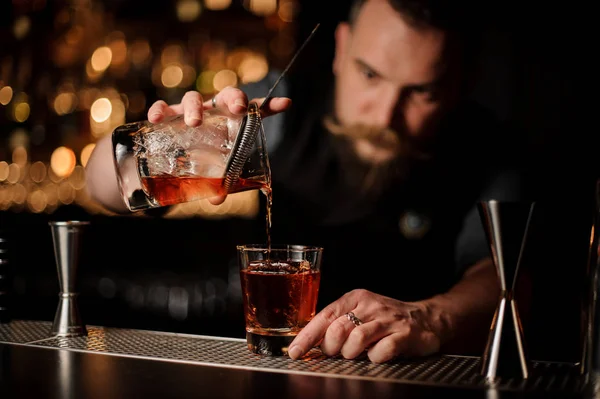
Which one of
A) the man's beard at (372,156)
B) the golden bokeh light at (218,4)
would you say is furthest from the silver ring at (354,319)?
the golden bokeh light at (218,4)

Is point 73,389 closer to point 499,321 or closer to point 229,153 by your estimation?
point 229,153

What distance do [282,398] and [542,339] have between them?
196 centimetres

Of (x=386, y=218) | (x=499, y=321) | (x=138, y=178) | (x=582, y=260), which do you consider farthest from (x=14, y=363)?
(x=582, y=260)

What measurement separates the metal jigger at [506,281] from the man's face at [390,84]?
1.86 meters

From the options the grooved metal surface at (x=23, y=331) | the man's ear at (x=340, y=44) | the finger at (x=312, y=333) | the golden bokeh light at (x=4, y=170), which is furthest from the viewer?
the golden bokeh light at (x=4, y=170)

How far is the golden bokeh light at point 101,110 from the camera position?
362 centimetres

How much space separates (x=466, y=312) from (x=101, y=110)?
248 cm

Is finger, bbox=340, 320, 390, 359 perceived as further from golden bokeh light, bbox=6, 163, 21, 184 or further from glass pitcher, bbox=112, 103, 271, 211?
golden bokeh light, bbox=6, 163, 21, 184

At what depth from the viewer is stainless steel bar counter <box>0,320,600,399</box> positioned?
1.01m

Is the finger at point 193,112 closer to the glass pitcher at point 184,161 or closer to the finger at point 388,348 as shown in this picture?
the glass pitcher at point 184,161

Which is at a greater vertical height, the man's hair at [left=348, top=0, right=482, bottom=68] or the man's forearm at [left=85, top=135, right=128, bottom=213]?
the man's hair at [left=348, top=0, right=482, bottom=68]

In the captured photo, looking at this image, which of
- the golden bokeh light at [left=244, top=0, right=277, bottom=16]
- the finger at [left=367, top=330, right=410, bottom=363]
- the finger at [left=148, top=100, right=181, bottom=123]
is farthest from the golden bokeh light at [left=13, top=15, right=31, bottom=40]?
the finger at [left=367, top=330, right=410, bottom=363]

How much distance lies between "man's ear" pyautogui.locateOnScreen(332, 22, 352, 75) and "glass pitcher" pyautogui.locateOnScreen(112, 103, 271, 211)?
1751mm

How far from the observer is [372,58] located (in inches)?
117
